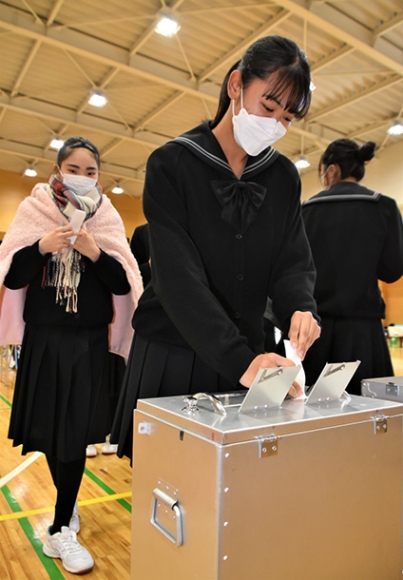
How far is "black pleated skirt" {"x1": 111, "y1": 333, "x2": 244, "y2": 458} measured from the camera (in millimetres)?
A: 1028

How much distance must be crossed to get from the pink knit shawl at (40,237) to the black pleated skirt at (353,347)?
0.67 m

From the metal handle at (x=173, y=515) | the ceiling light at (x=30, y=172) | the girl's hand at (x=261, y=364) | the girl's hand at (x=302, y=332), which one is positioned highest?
the ceiling light at (x=30, y=172)

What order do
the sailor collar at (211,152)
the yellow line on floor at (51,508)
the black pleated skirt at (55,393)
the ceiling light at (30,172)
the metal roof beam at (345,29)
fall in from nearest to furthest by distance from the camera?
1. the sailor collar at (211,152)
2. the black pleated skirt at (55,393)
3. the yellow line on floor at (51,508)
4. the metal roof beam at (345,29)
5. the ceiling light at (30,172)

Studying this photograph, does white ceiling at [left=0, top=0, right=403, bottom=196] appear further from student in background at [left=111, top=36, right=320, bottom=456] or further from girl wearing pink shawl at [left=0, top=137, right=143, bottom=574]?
student in background at [left=111, top=36, right=320, bottom=456]

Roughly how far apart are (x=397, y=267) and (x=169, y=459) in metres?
1.29

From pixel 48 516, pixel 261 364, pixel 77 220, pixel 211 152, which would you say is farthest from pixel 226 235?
pixel 48 516

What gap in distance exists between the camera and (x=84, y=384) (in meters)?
1.68

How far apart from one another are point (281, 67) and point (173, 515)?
0.84 m

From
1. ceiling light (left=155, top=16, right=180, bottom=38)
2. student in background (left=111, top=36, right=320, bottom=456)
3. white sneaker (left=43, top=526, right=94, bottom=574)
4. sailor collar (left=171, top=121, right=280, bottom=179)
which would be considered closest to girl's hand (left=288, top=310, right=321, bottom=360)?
student in background (left=111, top=36, right=320, bottom=456)

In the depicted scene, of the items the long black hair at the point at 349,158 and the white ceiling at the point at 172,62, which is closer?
the long black hair at the point at 349,158

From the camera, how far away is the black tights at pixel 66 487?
166cm

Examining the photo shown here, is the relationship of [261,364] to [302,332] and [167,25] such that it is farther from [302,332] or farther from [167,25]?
[167,25]

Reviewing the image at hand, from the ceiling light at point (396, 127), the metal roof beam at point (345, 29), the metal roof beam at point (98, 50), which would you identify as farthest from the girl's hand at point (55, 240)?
the ceiling light at point (396, 127)

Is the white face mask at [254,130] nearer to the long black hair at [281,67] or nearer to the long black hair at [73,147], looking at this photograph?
the long black hair at [281,67]
